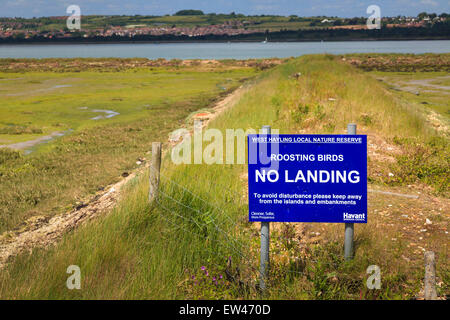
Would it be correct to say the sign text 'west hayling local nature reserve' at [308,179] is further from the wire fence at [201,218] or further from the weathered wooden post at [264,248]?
the wire fence at [201,218]

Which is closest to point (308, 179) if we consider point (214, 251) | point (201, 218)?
point (214, 251)

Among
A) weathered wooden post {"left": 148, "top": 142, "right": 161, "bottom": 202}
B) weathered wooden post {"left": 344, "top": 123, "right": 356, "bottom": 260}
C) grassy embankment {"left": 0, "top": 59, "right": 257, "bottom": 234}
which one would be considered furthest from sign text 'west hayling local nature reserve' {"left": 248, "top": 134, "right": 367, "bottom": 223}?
grassy embankment {"left": 0, "top": 59, "right": 257, "bottom": 234}

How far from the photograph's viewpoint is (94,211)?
7344mm

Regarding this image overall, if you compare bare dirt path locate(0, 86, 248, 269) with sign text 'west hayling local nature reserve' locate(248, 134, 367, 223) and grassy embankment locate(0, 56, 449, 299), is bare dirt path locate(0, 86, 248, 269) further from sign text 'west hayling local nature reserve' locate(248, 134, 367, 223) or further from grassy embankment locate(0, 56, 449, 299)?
sign text 'west hayling local nature reserve' locate(248, 134, 367, 223)

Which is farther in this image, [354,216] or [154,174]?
[154,174]

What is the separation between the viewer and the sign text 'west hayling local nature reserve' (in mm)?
3812

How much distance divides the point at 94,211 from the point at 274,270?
401cm

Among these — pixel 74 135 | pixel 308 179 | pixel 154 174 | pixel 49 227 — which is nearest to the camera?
pixel 308 179

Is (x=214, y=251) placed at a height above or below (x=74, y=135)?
above

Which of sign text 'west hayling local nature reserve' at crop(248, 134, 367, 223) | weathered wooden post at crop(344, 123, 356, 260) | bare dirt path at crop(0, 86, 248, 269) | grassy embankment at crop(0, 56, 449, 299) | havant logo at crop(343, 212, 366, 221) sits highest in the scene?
sign text 'west hayling local nature reserve' at crop(248, 134, 367, 223)

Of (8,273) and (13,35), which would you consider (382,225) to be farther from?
(13,35)

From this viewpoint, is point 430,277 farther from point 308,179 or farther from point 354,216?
point 308,179

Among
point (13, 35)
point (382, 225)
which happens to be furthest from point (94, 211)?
point (13, 35)

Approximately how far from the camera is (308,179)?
3.83 metres
